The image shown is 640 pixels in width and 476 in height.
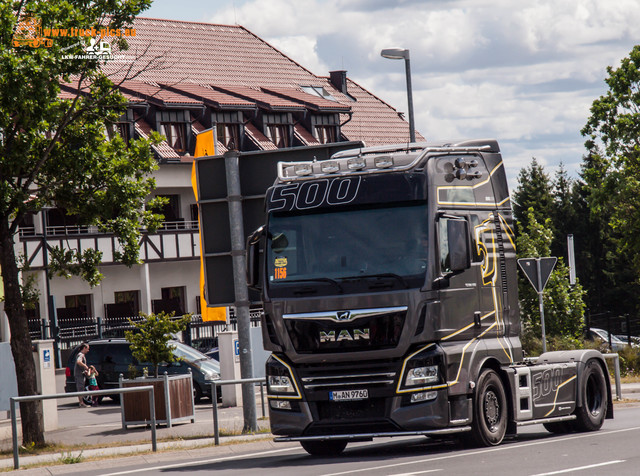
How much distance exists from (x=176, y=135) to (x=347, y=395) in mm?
41835

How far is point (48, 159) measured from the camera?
19.6 m

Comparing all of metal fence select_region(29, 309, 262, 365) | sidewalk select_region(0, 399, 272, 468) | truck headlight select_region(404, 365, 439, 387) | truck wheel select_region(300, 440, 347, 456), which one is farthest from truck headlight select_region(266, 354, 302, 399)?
metal fence select_region(29, 309, 262, 365)

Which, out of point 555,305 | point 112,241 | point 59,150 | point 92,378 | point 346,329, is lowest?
point 92,378

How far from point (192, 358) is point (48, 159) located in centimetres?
1212

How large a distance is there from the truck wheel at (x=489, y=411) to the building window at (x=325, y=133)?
47.1 metres

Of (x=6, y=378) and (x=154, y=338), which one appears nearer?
(x=154, y=338)

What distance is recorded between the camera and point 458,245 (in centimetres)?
1359

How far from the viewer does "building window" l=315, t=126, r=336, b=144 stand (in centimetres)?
6138

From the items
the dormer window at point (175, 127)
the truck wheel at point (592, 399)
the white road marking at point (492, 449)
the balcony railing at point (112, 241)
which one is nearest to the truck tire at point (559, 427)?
the truck wheel at point (592, 399)

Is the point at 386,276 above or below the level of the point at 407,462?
above

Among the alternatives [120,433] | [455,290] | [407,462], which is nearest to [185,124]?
[120,433]

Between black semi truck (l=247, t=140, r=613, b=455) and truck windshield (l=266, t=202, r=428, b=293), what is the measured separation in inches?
0.5

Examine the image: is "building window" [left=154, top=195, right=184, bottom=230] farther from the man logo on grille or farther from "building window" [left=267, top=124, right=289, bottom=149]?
the man logo on grille

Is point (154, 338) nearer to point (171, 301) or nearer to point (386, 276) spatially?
point (386, 276)
